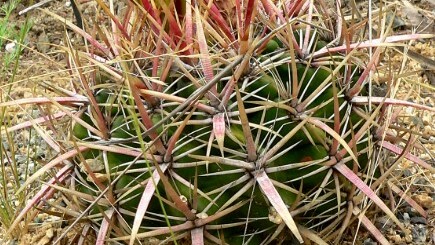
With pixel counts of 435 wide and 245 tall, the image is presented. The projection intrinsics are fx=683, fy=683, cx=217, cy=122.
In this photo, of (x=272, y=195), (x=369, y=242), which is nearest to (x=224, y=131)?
(x=272, y=195)

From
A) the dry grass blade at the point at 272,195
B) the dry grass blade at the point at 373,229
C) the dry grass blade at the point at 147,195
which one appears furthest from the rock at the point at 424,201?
the dry grass blade at the point at 147,195

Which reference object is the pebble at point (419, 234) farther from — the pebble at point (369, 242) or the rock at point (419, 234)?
the pebble at point (369, 242)

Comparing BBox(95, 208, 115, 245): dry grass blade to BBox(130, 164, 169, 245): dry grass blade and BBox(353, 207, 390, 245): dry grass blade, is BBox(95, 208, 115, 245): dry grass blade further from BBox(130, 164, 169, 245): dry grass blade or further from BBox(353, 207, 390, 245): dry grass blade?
BBox(353, 207, 390, 245): dry grass blade

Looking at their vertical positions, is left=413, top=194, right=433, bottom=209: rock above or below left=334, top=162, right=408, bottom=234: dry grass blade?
below

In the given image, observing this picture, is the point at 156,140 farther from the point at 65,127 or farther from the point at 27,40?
the point at 27,40

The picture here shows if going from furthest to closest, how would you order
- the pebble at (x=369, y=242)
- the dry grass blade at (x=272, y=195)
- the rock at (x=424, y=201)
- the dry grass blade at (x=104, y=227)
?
the rock at (x=424, y=201) < the pebble at (x=369, y=242) < the dry grass blade at (x=104, y=227) < the dry grass blade at (x=272, y=195)

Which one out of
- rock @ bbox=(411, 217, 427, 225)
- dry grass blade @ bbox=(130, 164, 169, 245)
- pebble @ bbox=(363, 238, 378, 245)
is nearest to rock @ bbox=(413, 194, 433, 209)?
rock @ bbox=(411, 217, 427, 225)

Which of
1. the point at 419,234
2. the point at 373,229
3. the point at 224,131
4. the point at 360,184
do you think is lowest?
the point at 419,234

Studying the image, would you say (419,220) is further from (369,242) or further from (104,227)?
(104,227)

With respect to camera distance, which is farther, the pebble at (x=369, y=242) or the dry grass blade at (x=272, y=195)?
the pebble at (x=369, y=242)
